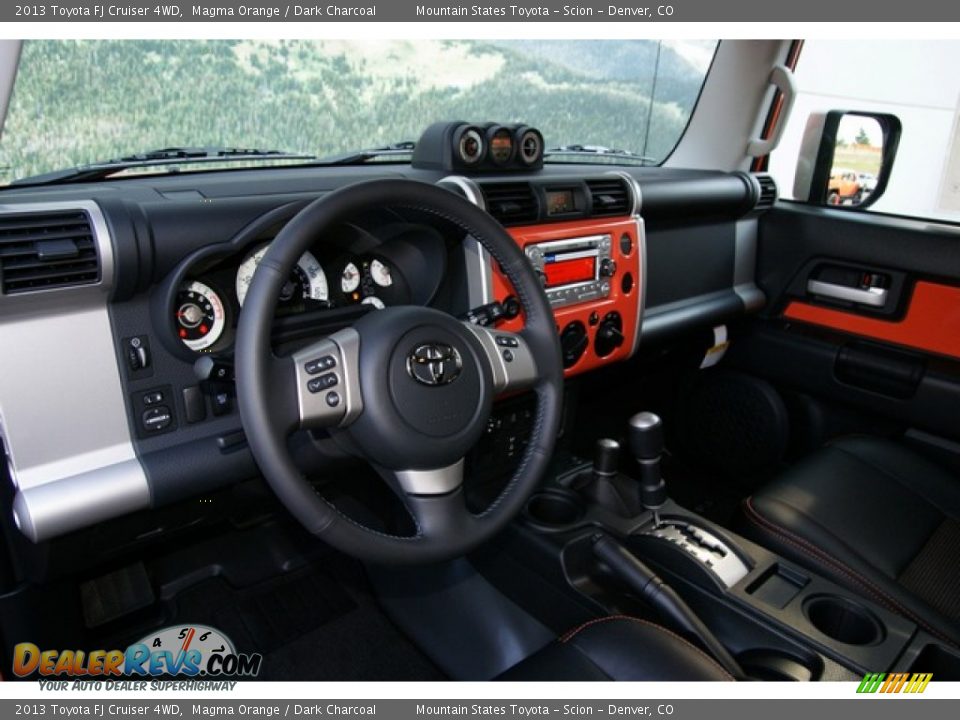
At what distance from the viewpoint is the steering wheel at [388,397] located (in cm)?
116

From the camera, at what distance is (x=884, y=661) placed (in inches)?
61.9

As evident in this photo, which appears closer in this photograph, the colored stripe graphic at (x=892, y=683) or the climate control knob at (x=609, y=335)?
the colored stripe graphic at (x=892, y=683)

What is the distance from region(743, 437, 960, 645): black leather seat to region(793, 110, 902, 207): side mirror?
3.59ft

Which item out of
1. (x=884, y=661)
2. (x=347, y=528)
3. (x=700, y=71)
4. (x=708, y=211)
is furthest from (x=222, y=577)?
(x=700, y=71)

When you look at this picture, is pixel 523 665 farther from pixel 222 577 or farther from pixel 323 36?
→ pixel 323 36

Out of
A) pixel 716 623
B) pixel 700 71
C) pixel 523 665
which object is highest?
pixel 700 71

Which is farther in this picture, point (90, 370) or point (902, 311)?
point (902, 311)

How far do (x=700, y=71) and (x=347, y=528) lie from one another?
250 cm

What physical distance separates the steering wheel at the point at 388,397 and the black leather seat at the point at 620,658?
278 mm

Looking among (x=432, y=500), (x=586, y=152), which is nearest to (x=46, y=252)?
(x=432, y=500)

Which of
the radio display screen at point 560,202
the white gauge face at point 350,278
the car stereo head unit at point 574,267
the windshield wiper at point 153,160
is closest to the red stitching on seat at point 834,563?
the car stereo head unit at point 574,267

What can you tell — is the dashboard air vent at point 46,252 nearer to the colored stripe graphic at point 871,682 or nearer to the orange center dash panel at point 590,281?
the orange center dash panel at point 590,281

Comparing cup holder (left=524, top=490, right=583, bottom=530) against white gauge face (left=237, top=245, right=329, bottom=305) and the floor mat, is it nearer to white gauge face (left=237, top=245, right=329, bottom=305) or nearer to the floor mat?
the floor mat

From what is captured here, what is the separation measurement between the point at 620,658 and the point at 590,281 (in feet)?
3.64
